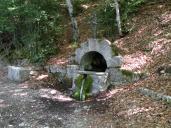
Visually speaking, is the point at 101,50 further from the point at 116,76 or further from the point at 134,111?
the point at 134,111

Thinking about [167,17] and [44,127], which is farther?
[167,17]

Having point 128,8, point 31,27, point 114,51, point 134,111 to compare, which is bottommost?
point 134,111

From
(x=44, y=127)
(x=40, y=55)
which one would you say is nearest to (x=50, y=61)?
(x=40, y=55)

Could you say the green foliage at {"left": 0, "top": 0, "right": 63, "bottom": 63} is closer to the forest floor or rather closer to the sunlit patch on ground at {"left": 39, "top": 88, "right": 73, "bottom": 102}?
the forest floor

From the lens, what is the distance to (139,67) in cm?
1366

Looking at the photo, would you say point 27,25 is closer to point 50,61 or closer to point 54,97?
point 50,61

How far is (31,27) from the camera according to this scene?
1872cm

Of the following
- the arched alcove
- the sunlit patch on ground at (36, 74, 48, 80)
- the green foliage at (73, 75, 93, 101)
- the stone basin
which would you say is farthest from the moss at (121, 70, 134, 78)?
the sunlit patch on ground at (36, 74, 48, 80)

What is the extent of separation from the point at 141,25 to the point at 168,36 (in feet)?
6.76

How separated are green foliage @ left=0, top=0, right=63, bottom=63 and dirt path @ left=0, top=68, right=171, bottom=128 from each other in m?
4.12

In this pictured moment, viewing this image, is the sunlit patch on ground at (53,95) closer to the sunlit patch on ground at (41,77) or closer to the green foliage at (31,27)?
the sunlit patch on ground at (41,77)

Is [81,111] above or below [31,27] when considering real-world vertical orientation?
below

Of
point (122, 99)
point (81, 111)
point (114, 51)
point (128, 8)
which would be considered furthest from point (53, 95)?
point (128, 8)

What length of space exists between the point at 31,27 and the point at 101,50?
5568 mm
